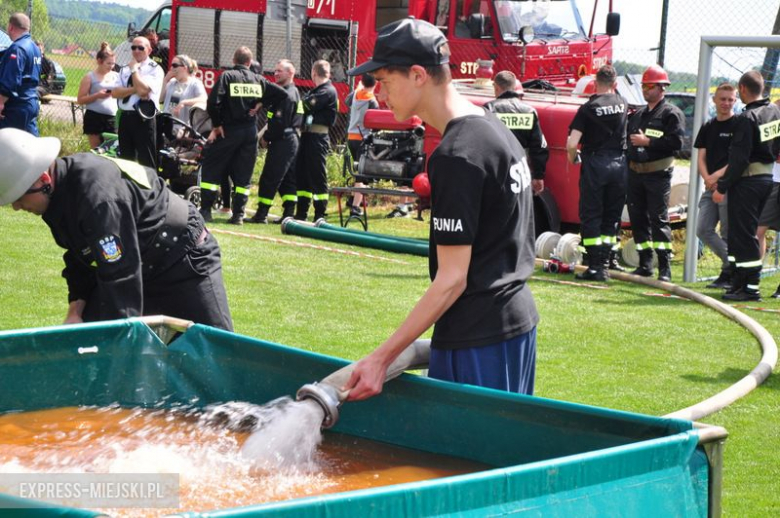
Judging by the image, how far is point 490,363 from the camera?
3832 millimetres

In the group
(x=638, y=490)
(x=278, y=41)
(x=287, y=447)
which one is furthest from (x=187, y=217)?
(x=278, y=41)

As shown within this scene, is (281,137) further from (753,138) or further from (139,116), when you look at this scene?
(753,138)

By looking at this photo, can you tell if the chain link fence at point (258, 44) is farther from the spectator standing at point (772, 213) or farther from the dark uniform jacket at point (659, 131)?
the spectator standing at point (772, 213)

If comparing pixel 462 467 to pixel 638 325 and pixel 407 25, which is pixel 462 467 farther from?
pixel 638 325

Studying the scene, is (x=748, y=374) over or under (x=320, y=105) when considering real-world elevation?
under

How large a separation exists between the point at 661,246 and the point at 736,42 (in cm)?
230

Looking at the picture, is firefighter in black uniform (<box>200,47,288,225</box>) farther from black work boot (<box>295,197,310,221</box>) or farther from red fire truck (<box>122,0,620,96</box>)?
red fire truck (<box>122,0,620,96</box>)

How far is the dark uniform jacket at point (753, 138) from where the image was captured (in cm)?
1094

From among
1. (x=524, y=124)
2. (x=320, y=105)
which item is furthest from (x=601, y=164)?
(x=320, y=105)

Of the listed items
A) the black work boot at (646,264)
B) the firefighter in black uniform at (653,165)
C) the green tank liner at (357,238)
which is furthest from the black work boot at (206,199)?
the black work boot at (646,264)

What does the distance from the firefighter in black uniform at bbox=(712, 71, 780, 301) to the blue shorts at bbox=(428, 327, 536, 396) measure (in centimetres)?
776

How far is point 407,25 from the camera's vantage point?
11.8 ft

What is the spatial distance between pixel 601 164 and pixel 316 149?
4.67 meters

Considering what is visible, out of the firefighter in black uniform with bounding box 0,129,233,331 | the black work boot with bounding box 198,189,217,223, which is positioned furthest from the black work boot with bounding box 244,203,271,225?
the firefighter in black uniform with bounding box 0,129,233,331
